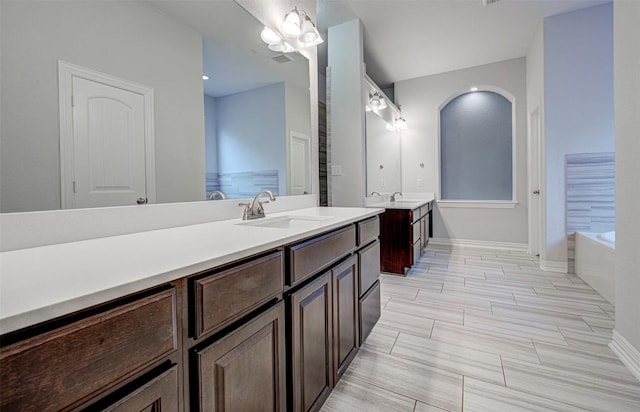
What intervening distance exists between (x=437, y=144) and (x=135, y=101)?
441 cm

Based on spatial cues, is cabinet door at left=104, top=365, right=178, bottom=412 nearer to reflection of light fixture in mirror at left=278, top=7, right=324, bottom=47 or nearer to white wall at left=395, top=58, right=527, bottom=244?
reflection of light fixture in mirror at left=278, top=7, right=324, bottom=47

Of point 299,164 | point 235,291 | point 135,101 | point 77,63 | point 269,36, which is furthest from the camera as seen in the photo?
point 299,164

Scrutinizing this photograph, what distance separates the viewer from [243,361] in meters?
0.78

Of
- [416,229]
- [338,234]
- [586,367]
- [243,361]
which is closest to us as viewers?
[243,361]

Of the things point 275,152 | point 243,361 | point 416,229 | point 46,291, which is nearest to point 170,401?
point 243,361

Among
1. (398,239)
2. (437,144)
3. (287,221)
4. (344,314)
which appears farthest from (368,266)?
(437,144)

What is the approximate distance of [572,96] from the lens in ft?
10.1

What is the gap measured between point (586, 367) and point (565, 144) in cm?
248

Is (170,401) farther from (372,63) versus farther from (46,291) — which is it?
(372,63)

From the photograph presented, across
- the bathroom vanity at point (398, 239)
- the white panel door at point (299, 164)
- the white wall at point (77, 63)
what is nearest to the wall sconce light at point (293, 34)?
the white panel door at point (299, 164)

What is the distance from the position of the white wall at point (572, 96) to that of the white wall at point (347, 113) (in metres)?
2.04

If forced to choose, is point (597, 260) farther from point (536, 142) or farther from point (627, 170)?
point (536, 142)

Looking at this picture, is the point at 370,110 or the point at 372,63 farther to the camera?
the point at 372,63

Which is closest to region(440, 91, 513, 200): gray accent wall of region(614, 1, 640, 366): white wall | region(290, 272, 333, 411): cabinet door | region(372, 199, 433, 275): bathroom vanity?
region(372, 199, 433, 275): bathroom vanity
